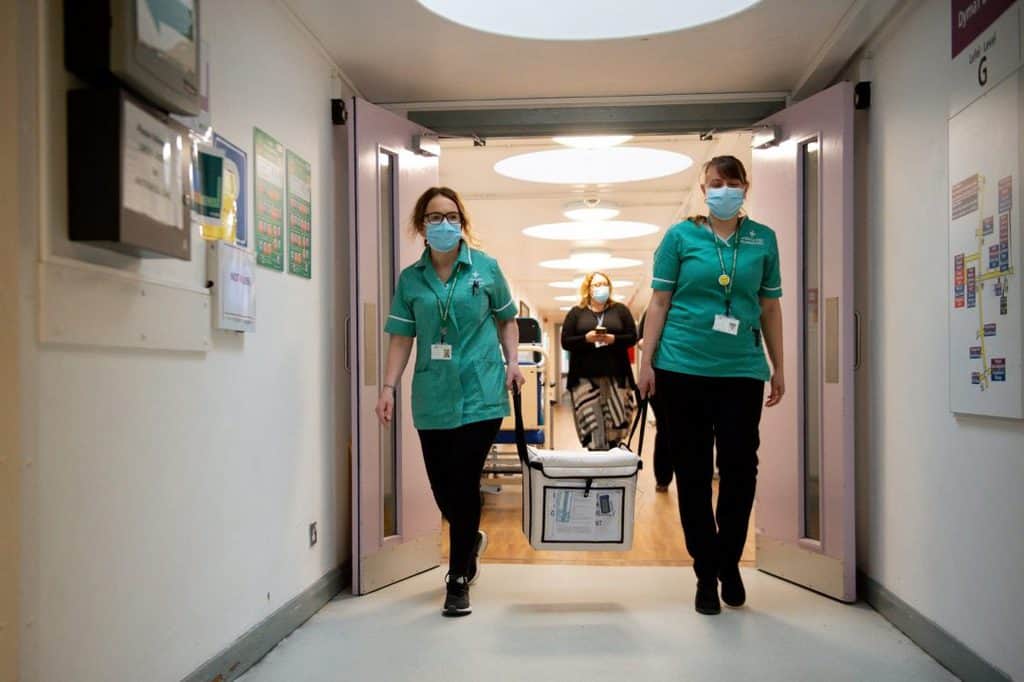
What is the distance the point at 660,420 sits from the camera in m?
4.10

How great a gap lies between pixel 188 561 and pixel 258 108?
132 cm

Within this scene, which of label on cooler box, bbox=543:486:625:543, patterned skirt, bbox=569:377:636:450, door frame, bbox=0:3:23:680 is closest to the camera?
door frame, bbox=0:3:23:680

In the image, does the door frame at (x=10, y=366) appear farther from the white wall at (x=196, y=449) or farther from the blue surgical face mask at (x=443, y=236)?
the blue surgical face mask at (x=443, y=236)

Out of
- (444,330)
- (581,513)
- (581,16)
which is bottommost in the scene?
(581,513)

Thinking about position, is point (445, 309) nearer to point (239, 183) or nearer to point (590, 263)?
point (239, 183)

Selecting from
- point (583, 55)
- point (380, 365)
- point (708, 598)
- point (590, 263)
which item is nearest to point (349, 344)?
point (380, 365)

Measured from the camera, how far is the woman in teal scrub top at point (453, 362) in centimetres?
258

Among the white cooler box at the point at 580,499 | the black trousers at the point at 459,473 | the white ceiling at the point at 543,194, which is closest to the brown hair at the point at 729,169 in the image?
the white cooler box at the point at 580,499

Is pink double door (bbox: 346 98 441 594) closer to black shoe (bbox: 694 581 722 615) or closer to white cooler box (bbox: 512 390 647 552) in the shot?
white cooler box (bbox: 512 390 647 552)

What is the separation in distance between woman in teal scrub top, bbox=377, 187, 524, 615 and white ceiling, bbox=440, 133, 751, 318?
131 cm

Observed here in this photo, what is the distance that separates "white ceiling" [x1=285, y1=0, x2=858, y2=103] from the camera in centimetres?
273

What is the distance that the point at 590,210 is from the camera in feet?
22.5

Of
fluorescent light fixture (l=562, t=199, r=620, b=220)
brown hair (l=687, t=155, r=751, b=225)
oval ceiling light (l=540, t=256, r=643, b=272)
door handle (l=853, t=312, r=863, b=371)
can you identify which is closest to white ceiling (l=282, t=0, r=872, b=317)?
brown hair (l=687, t=155, r=751, b=225)

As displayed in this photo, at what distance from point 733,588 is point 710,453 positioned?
0.47 meters
